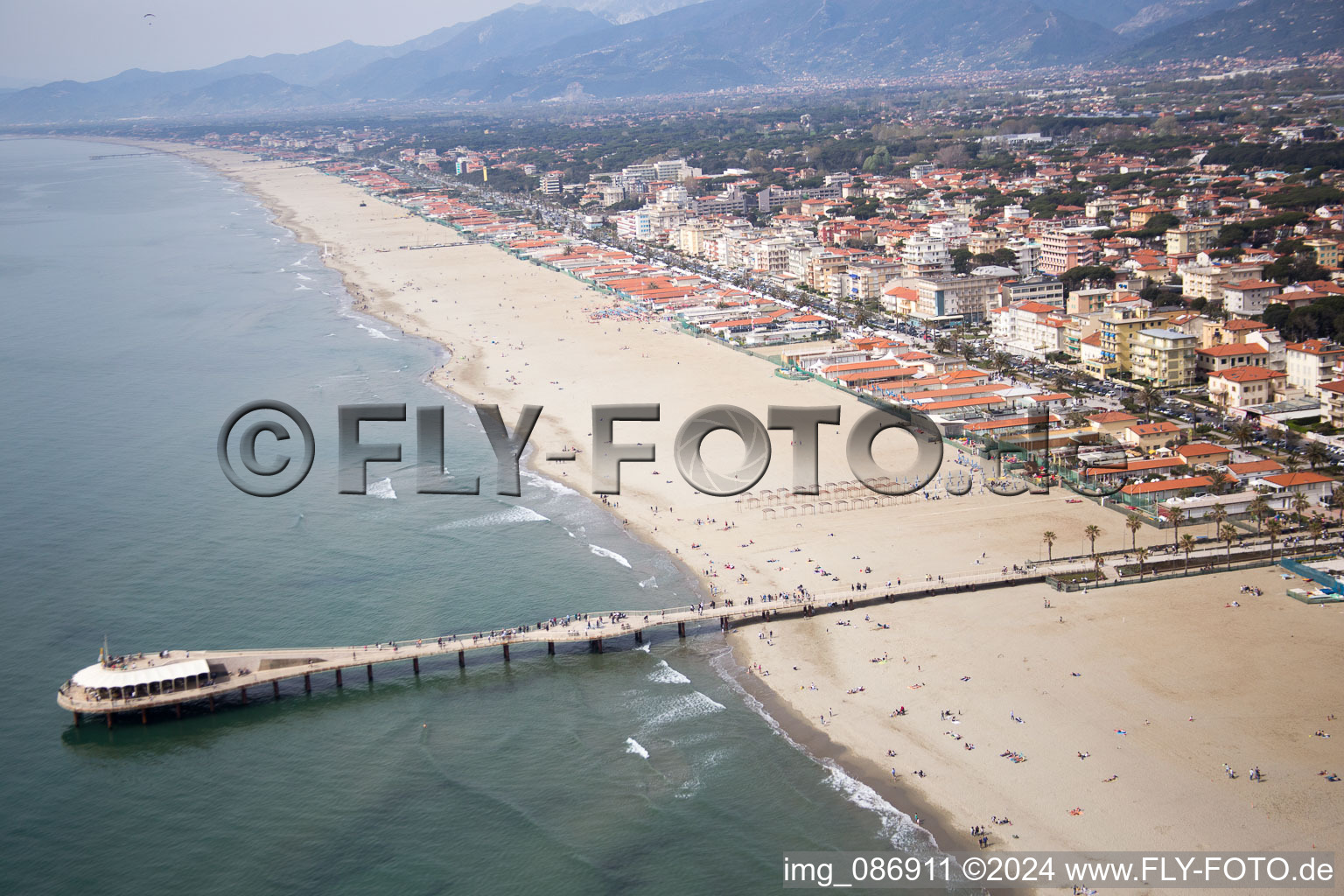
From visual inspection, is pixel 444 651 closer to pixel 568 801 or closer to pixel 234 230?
pixel 568 801

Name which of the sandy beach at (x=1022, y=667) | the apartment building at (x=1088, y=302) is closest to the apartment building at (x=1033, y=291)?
the apartment building at (x=1088, y=302)

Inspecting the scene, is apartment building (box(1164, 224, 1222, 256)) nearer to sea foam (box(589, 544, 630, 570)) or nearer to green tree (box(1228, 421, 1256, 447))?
green tree (box(1228, 421, 1256, 447))

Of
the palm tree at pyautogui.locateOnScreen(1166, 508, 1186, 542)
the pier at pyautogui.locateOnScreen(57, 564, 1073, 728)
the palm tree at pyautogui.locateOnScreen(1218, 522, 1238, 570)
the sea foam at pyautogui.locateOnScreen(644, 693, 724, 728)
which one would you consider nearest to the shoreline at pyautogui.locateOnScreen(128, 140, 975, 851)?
the sea foam at pyautogui.locateOnScreen(644, 693, 724, 728)

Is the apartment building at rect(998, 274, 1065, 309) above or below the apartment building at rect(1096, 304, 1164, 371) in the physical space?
above

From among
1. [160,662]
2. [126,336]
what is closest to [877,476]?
[160,662]

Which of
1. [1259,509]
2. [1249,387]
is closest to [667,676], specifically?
[1259,509]

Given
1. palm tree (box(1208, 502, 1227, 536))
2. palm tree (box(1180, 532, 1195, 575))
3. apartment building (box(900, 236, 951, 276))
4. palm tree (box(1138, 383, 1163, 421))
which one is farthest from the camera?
apartment building (box(900, 236, 951, 276))

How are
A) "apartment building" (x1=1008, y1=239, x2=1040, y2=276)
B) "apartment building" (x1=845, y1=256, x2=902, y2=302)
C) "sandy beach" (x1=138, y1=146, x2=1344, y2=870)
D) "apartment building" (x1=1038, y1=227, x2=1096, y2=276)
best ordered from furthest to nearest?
"apartment building" (x1=1008, y1=239, x2=1040, y2=276) < "apartment building" (x1=1038, y1=227, x2=1096, y2=276) < "apartment building" (x1=845, y1=256, x2=902, y2=302) < "sandy beach" (x1=138, y1=146, x2=1344, y2=870)
